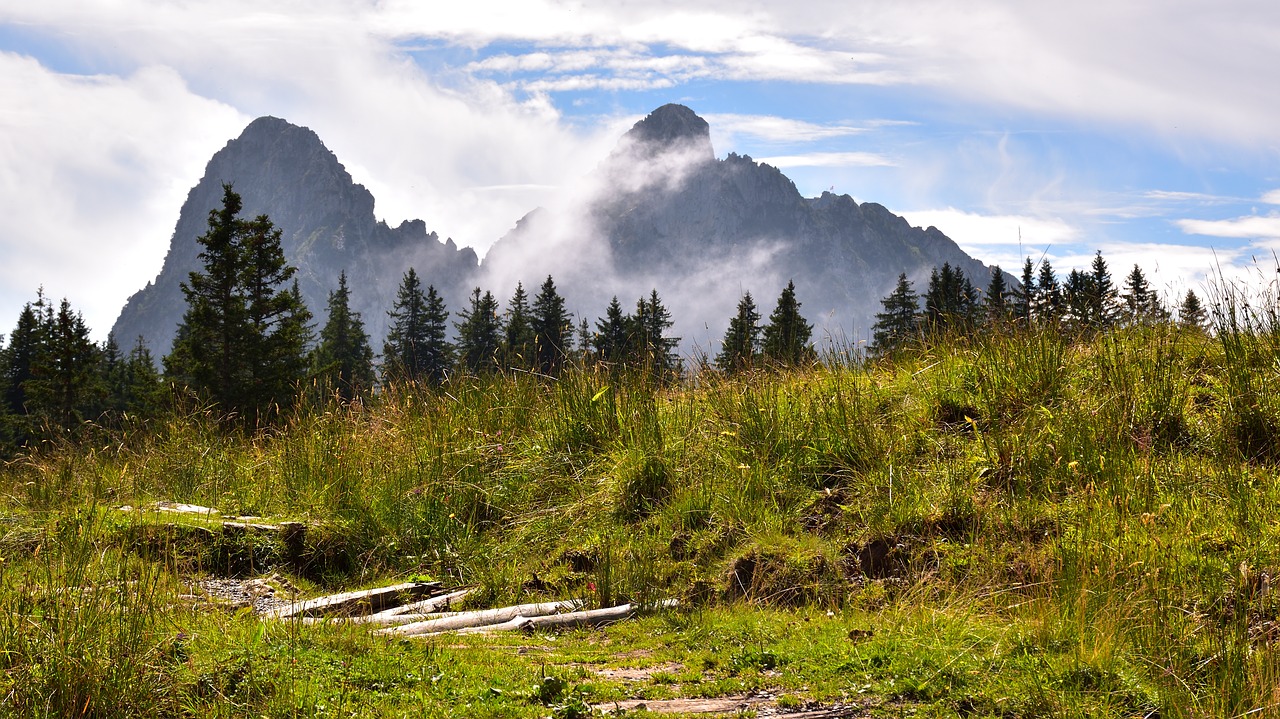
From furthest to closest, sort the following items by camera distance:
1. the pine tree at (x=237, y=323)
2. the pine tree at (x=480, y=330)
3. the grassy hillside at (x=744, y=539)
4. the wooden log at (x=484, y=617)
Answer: the pine tree at (x=480, y=330) → the pine tree at (x=237, y=323) → the wooden log at (x=484, y=617) → the grassy hillside at (x=744, y=539)

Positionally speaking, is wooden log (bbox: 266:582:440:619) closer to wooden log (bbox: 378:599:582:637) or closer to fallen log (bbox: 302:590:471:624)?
fallen log (bbox: 302:590:471:624)

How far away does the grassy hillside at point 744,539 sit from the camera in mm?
3434

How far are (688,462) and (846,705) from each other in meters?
3.55

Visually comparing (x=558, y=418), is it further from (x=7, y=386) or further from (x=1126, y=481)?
(x=7, y=386)

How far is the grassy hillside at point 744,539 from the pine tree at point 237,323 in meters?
26.6

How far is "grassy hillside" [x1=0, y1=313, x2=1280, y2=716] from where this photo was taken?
3434mm

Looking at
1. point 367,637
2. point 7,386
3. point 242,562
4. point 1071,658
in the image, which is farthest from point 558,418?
point 7,386

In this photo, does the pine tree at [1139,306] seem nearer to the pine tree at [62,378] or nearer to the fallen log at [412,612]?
the fallen log at [412,612]

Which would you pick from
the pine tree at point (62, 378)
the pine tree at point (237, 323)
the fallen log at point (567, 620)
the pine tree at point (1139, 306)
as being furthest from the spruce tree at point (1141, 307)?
the pine tree at point (62, 378)

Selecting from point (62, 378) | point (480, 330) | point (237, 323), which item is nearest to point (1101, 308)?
point (237, 323)

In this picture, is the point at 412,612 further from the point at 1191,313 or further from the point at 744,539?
the point at 1191,313

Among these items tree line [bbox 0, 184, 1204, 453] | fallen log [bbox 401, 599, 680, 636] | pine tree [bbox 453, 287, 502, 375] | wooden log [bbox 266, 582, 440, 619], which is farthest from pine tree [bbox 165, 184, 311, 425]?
fallen log [bbox 401, 599, 680, 636]

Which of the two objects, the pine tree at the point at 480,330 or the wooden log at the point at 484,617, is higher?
the pine tree at the point at 480,330

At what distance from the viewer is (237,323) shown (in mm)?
33844
